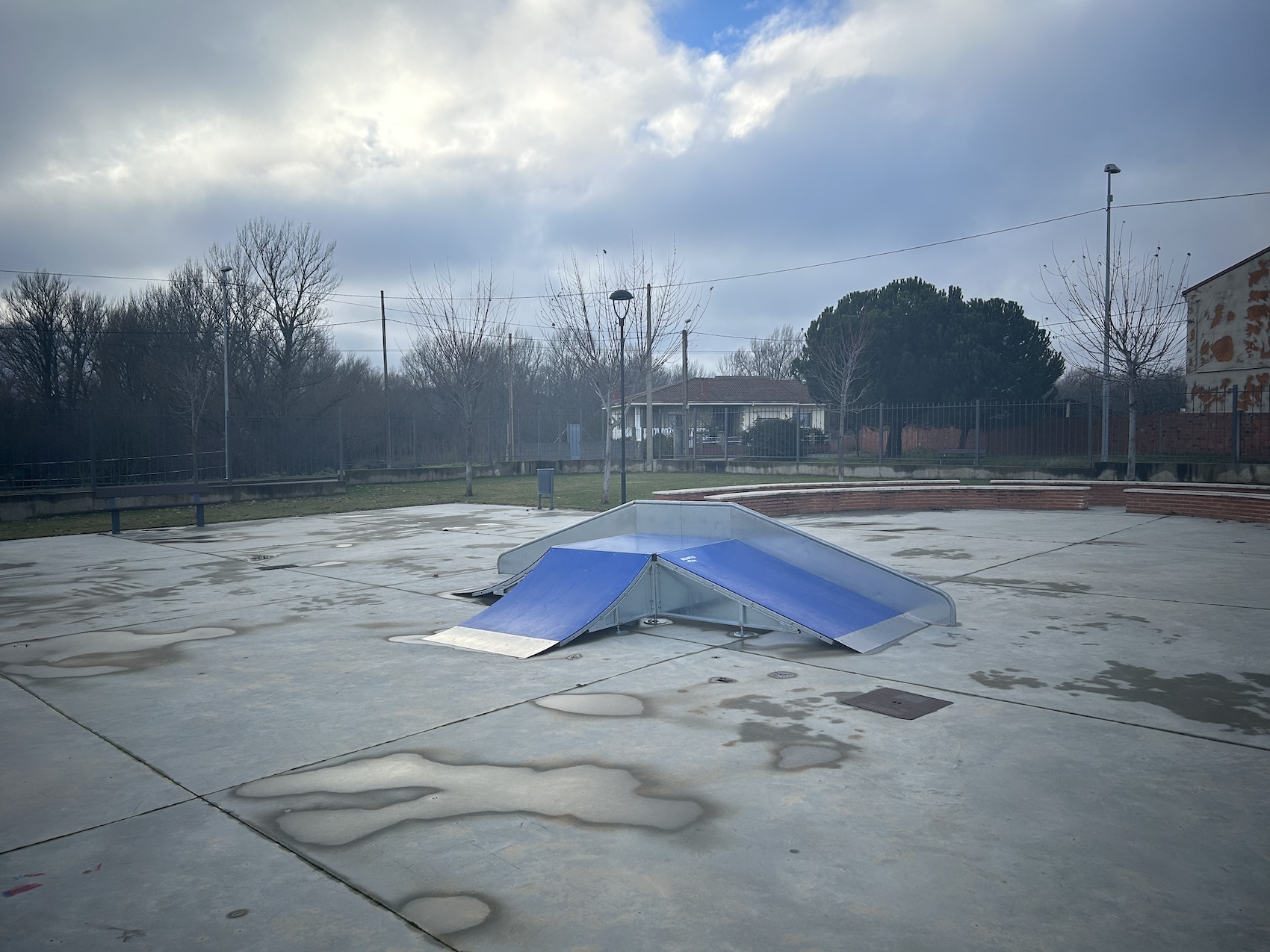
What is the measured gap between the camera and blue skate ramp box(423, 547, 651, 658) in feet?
24.3

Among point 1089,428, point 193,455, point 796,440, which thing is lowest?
point 193,455

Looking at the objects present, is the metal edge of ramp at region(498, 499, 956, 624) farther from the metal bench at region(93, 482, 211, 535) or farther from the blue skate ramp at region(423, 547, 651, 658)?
the metal bench at region(93, 482, 211, 535)

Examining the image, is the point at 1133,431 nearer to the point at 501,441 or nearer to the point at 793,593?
the point at 793,593

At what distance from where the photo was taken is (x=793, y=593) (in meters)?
7.95

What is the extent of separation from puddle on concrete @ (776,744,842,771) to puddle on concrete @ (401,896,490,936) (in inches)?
75.9

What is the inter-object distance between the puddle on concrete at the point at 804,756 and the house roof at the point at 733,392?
46.5 metres

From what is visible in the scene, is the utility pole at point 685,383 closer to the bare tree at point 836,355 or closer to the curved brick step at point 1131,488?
the bare tree at point 836,355

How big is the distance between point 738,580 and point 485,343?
2802 cm

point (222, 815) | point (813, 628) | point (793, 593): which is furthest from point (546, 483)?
point (222, 815)

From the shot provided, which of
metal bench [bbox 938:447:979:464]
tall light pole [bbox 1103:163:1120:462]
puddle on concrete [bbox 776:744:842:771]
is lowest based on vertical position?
puddle on concrete [bbox 776:744:842:771]

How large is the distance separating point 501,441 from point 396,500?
46.1 feet

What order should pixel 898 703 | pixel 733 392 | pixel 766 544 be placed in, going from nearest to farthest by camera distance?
1. pixel 898 703
2. pixel 766 544
3. pixel 733 392

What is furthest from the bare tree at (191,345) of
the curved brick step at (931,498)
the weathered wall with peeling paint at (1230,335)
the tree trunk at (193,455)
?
the weathered wall with peeling paint at (1230,335)

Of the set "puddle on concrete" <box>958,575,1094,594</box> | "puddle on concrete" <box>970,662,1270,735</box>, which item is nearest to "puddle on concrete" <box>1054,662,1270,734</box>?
"puddle on concrete" <box>970,662,1270,735</box>
